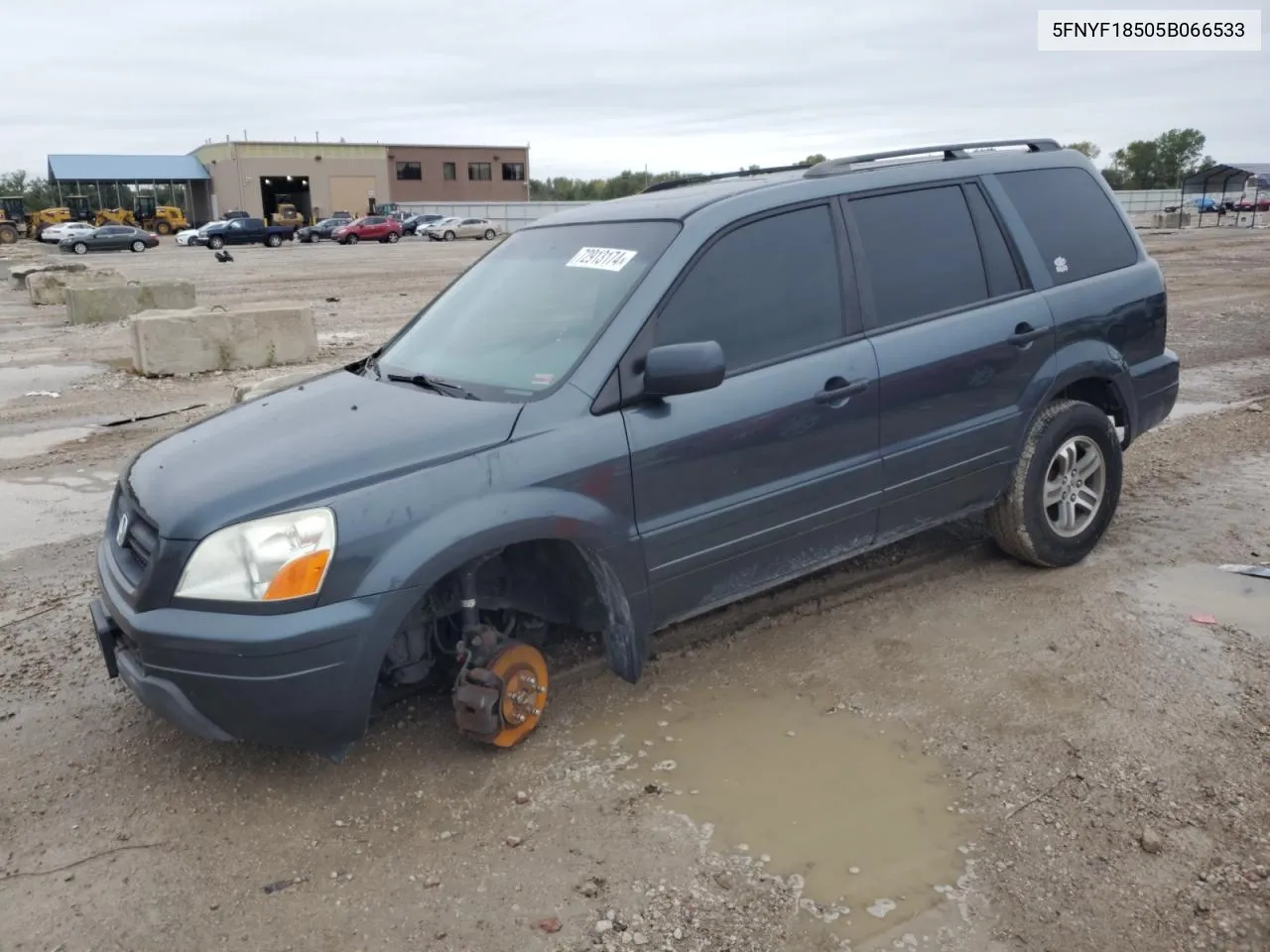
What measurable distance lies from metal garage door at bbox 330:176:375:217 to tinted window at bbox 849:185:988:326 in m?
80.9

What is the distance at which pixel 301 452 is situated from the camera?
10.8 ft

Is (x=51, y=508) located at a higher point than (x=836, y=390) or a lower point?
lower

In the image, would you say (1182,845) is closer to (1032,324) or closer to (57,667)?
(1032,324)

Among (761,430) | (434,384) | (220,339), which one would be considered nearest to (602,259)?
(434,384)

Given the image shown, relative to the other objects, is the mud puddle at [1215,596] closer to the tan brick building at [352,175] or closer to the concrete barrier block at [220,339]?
the concrete barrier block at [220,339]

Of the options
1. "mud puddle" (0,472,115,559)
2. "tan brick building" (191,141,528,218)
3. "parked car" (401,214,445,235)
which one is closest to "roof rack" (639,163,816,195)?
"mud puddle" (0,472,115,559)

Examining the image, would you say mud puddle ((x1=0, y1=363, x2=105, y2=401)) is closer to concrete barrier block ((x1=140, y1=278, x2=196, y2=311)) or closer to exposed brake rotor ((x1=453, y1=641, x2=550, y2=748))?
concrete barrier block ((x1=140, y1=278, x2=196, y2=311))

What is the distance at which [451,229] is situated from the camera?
53.7 meters

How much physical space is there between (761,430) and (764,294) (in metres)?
0.55

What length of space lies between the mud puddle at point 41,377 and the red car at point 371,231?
40964mm

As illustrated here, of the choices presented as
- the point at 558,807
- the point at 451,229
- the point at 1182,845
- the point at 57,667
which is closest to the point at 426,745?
the point at 558,807

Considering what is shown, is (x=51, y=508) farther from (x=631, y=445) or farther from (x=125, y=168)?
(x=125, y=168)

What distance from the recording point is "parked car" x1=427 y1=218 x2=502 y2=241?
176 feet

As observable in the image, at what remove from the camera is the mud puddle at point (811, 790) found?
9.39 feet
